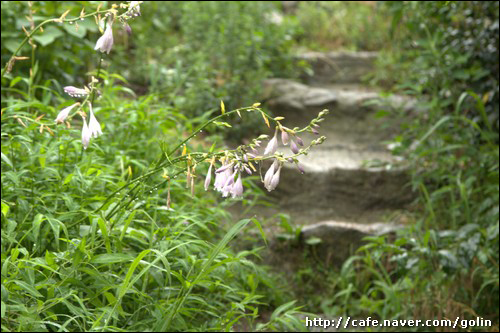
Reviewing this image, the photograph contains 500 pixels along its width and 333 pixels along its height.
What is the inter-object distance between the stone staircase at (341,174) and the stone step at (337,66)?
0.87 ft

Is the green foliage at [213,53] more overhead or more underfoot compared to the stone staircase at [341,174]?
more overhead

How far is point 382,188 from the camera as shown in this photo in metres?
4.23

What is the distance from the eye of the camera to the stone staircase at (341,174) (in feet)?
12.4

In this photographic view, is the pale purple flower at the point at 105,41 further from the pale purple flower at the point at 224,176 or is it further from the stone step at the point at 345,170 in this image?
the stone step at the point at 345,170

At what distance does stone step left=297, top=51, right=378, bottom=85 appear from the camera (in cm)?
583

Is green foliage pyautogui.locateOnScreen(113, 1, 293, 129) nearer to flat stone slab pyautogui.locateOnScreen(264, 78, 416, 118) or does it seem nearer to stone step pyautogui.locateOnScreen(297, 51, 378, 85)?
flat stone slab pyautogui.locateOnScreen(264, 78, 416, 118)

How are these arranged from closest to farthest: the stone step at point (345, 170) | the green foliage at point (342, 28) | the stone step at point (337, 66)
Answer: the stone step at point (345, 170)
the stone step at point (337, 66)
the green foliage at point (342, 28)

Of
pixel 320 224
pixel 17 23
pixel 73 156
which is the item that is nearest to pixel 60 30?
pixel 17 23

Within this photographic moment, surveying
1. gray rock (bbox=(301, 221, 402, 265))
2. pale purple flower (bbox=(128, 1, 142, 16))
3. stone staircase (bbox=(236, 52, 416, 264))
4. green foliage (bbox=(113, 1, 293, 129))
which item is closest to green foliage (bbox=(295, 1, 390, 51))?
stone staircase (bbox=(236, 52, 416, 264))

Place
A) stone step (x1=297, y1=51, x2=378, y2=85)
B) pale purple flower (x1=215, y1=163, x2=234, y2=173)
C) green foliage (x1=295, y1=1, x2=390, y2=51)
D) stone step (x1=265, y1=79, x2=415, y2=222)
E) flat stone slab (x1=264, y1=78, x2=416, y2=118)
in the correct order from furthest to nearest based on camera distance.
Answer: green foliage (x1=295, y1=1, x2=390, y2=51), stone step (x1=297, y1=51, x2=378, y2=85), flat stone slab (x1=264, y1=78, x2=416, y2=118), stone step (x1=265, y1=79, x2=415, y2=222), pale purple flower (x1=215, y1=163, x2=234, y2=173)

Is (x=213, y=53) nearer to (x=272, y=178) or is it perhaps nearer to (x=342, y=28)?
(x=342, y=28)

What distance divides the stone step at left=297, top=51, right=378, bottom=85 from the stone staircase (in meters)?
0.27

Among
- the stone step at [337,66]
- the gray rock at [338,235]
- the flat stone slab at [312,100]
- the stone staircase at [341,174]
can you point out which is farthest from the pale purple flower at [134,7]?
the stone step at [337,66]

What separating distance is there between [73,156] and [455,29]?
256cm
